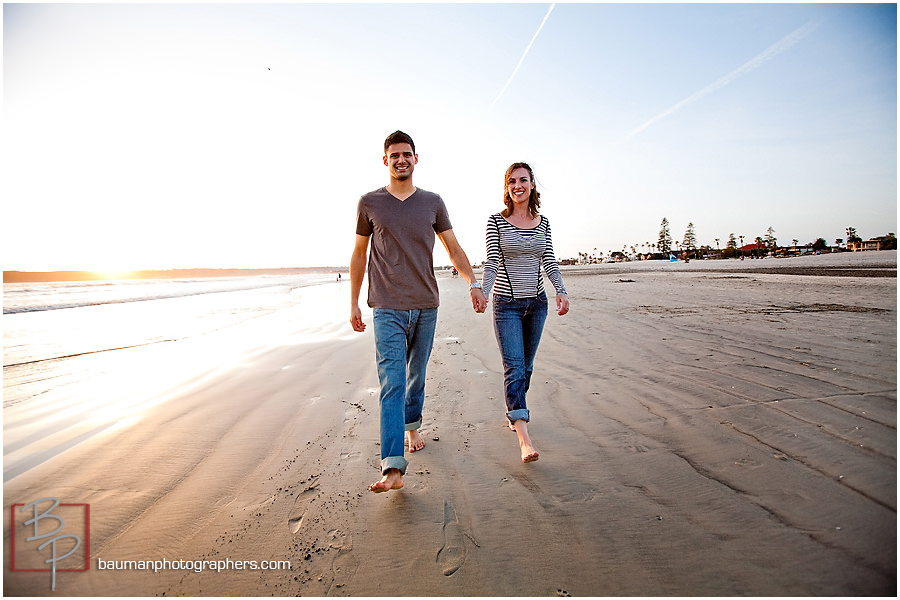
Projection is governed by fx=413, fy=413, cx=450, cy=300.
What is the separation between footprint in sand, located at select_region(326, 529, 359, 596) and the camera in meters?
1.89

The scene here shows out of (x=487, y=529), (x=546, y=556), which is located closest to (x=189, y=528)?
(x=487, y=529)

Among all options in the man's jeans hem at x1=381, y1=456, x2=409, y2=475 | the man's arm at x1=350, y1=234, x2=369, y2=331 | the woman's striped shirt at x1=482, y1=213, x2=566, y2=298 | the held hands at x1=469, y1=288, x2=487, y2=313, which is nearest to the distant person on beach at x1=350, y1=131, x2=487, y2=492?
the man's arm at x1=350, y1=234, x2=369, y2=331

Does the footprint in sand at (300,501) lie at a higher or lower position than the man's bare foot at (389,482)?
lower

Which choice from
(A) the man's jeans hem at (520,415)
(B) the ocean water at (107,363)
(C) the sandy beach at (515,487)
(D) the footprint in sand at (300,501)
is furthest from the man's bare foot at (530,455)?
(B) the ocean water at (107,363)

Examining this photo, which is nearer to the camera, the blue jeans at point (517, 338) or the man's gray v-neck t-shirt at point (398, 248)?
the man's gray v-neck t-shirt at point (398, 248)

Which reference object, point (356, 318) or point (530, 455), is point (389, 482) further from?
point (356, 318)

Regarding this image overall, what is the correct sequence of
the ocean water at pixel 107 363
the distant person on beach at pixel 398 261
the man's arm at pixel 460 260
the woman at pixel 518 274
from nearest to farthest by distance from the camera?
the distant person on beach at pixel 398 261 → the man's arm at pixel 460 260 → the woman at pixel 518 274 → the ocean water at pixel 107 363

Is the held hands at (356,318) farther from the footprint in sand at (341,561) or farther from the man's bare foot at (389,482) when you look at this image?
the footprint in sand at (341,561)

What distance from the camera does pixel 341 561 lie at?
6.59 ft

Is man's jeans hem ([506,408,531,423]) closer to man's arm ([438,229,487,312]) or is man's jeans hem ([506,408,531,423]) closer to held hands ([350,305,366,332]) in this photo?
man's arm ([438,229,487,312])

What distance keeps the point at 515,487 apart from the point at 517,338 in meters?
1.18

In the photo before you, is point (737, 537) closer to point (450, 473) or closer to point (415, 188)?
point (450, 473)

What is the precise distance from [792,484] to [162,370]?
6.71m

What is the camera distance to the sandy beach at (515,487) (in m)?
1.91
